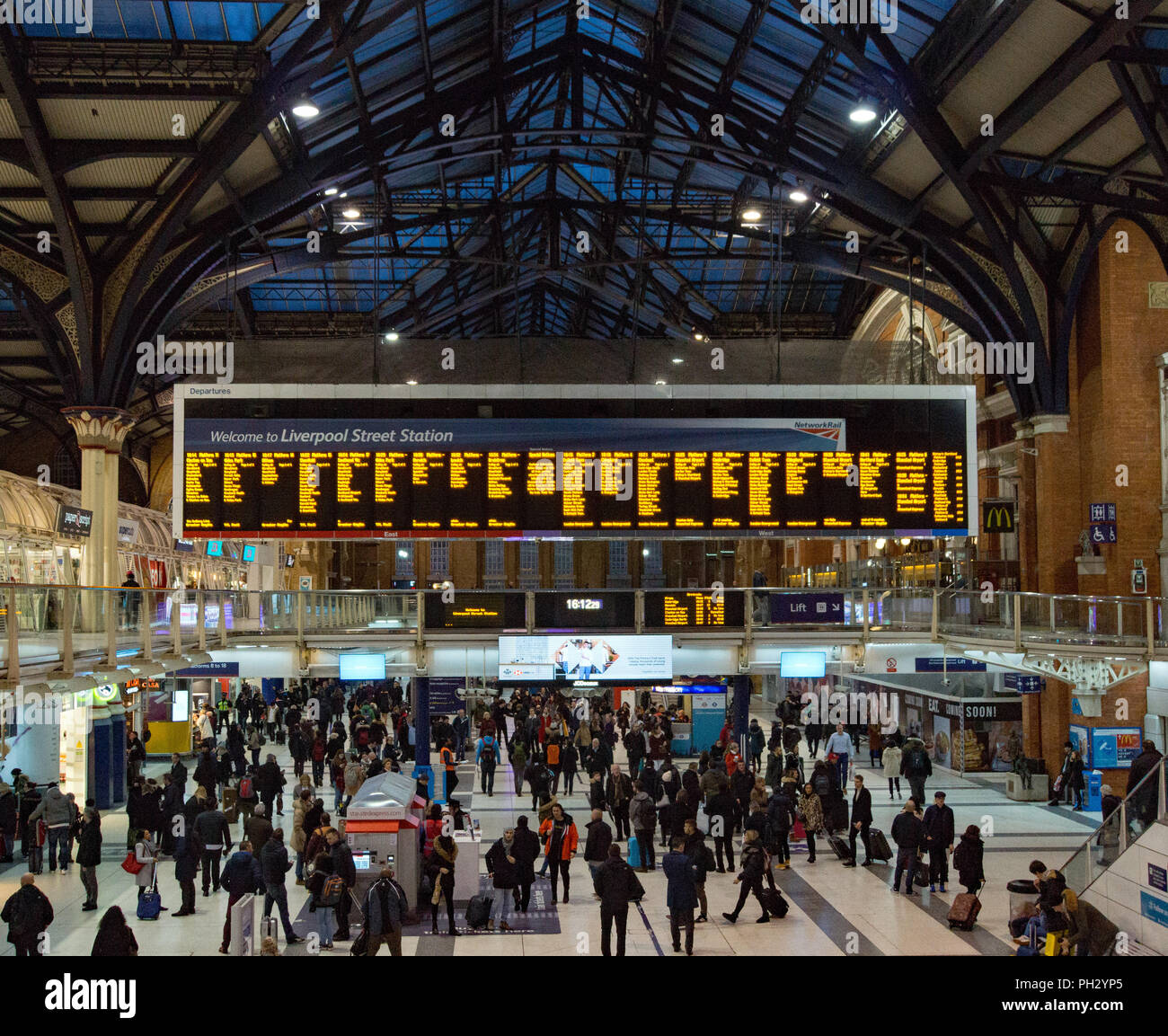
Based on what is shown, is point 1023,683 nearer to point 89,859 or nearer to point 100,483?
point 89,859

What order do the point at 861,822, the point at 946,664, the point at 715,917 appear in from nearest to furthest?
1. the point at 715,917
2. the point at 861,822
3. the point at 946,664

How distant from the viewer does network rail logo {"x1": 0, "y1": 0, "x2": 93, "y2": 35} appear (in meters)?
15.7

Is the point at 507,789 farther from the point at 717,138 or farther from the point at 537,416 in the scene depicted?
the point at 717,138

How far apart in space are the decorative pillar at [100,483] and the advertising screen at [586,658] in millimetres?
8121

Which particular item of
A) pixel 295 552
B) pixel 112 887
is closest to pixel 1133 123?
pixel 112 887

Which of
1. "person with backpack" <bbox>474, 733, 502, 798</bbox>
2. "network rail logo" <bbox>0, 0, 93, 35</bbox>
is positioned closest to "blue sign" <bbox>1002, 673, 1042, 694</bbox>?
"person with backpack" <bbox>474, 733, 502, 798</bbox>

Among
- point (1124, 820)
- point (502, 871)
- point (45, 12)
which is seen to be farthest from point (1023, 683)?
point (45, 12)

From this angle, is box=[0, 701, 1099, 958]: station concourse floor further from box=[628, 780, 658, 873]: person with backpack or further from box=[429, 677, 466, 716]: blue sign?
box=[429, 677, 466, 716]: blue sign

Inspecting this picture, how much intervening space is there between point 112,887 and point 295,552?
2914 centimetres

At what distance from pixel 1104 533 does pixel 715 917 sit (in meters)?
13.3

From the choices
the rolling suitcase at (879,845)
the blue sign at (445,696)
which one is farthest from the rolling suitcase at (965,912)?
the blue sign at (445,696)

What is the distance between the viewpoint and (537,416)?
21.1m

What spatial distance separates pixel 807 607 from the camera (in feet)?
69.5

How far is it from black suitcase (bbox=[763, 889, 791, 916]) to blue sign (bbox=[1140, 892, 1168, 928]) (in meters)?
4.22
